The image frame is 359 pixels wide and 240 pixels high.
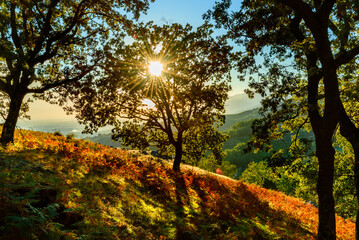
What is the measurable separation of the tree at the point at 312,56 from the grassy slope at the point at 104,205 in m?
4.03

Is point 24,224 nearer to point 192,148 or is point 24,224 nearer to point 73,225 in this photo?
point 73,225

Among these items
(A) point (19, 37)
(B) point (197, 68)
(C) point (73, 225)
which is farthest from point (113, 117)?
(C) point (73, 225)

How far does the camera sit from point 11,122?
11133 mm

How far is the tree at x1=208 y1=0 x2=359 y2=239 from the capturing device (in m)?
7.06

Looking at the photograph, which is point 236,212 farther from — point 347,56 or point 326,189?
point 347,56

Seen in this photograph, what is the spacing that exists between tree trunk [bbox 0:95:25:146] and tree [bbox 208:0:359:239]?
12.0 m

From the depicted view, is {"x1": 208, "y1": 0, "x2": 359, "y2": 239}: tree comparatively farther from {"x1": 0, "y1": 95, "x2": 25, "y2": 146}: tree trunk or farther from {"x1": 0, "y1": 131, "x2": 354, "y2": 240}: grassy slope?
{"x1": 0, "y1": 95, "x2": 25, "y2": 146}: tree trunk

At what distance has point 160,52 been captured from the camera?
13805 millimetres

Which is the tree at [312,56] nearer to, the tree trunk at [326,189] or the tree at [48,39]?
the tree trunk at [326,189]

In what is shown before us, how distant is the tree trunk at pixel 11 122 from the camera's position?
10783mm

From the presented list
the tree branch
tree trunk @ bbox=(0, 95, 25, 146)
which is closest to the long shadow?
the tree branch

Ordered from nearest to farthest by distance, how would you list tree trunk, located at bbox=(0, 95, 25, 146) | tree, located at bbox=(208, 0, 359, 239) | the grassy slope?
the grassy slope, tree, located at bbox=(208, 0, 359, 239), tree trunk, located at bbox=(0, 95, 25, 146)

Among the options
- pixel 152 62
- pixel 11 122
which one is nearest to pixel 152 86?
pixel 152 62

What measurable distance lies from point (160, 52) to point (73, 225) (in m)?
11.7
